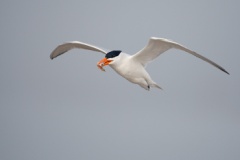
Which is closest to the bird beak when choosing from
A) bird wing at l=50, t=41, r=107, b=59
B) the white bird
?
the white bird

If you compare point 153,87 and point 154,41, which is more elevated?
point 154,41

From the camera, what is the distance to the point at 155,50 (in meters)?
7.25

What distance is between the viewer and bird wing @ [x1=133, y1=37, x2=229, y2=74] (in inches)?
256

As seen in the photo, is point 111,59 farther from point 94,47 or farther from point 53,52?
point 53,52

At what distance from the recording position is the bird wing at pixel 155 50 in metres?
6.50

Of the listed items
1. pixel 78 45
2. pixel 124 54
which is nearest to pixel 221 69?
pixel 124 54

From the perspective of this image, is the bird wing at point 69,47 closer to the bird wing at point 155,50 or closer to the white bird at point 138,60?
the white bird at point 138,60

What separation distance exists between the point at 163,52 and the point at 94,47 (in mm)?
1259

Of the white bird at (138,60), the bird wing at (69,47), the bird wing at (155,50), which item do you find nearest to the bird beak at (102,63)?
the white bird at (138,60)

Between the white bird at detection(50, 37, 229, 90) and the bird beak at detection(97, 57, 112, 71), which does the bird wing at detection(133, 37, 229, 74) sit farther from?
the bird beak at detection(97, 57, 112, 71)

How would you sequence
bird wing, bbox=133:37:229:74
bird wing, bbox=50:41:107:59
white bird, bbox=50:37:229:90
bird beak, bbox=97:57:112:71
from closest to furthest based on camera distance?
1. bird wing, bbox=133:37:229:74
2. bird beak, bbox=97:57:112:71
3. white bird, bbox=50:37:229:90
4. bird wing, bbox=50:41:107:59

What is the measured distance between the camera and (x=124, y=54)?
716 centimetres

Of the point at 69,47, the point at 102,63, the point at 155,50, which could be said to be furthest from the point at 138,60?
the point at 69,47

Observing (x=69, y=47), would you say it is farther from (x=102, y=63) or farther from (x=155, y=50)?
(x=155, y=50)
